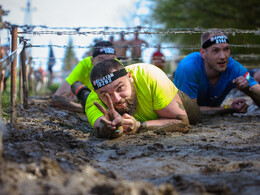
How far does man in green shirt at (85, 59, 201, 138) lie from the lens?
10.3 feet

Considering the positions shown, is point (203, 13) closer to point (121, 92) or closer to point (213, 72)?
point (213, 72)

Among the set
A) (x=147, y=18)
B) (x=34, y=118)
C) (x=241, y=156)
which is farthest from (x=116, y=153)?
(x=147, y=18)

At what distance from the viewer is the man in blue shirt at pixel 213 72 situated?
4461mm

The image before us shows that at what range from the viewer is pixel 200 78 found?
4559mm

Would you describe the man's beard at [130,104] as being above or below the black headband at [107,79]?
below

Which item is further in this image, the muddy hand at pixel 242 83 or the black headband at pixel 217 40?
the black headband at pixel 217 40

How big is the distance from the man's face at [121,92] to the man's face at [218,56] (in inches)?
68.1

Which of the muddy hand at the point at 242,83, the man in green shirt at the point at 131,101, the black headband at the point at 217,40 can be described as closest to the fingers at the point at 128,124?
the man in green shirt at the point at 131,101

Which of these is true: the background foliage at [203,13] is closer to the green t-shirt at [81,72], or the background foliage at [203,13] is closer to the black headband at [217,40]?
the green t-shirt at [81,72]

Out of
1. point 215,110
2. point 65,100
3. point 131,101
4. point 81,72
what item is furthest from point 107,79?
point 65,100

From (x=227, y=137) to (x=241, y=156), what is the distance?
2.98ft

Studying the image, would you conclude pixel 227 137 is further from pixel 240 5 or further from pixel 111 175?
pixel 240 5

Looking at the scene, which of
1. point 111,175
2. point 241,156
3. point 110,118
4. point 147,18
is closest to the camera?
point 111,175

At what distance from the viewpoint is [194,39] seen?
543 centimetres
